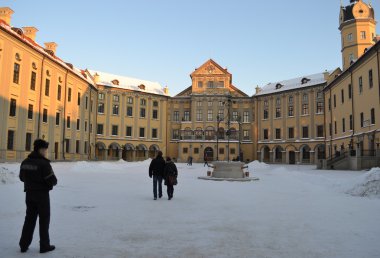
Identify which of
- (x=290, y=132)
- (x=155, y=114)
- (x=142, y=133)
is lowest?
(x=142, y=133)

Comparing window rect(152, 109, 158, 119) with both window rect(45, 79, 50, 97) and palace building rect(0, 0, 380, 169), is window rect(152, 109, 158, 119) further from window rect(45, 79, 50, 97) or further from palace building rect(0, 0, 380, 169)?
window rect(45, 79, 50, 97)

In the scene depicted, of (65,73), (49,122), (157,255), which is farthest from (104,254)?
(65,73)

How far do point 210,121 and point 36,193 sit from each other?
190ft

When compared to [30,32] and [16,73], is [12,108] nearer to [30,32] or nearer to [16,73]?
[16,73]

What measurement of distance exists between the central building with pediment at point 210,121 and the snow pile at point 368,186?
4762 cm

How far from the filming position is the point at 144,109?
203 feet

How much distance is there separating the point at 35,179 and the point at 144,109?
57.2m

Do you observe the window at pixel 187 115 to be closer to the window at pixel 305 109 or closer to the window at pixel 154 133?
the window at pixel 154 133

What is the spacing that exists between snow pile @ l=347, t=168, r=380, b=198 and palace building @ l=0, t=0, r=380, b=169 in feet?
51.7

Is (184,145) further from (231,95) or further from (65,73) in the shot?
(65,73)

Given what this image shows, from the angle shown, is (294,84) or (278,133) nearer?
(278,133)

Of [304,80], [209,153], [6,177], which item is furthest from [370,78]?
[6,177]

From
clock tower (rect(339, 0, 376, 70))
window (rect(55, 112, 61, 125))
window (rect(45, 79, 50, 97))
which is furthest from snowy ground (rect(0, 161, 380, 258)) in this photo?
clock tower (rect(339, 0, 376, 70))

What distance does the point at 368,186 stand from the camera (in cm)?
1282
